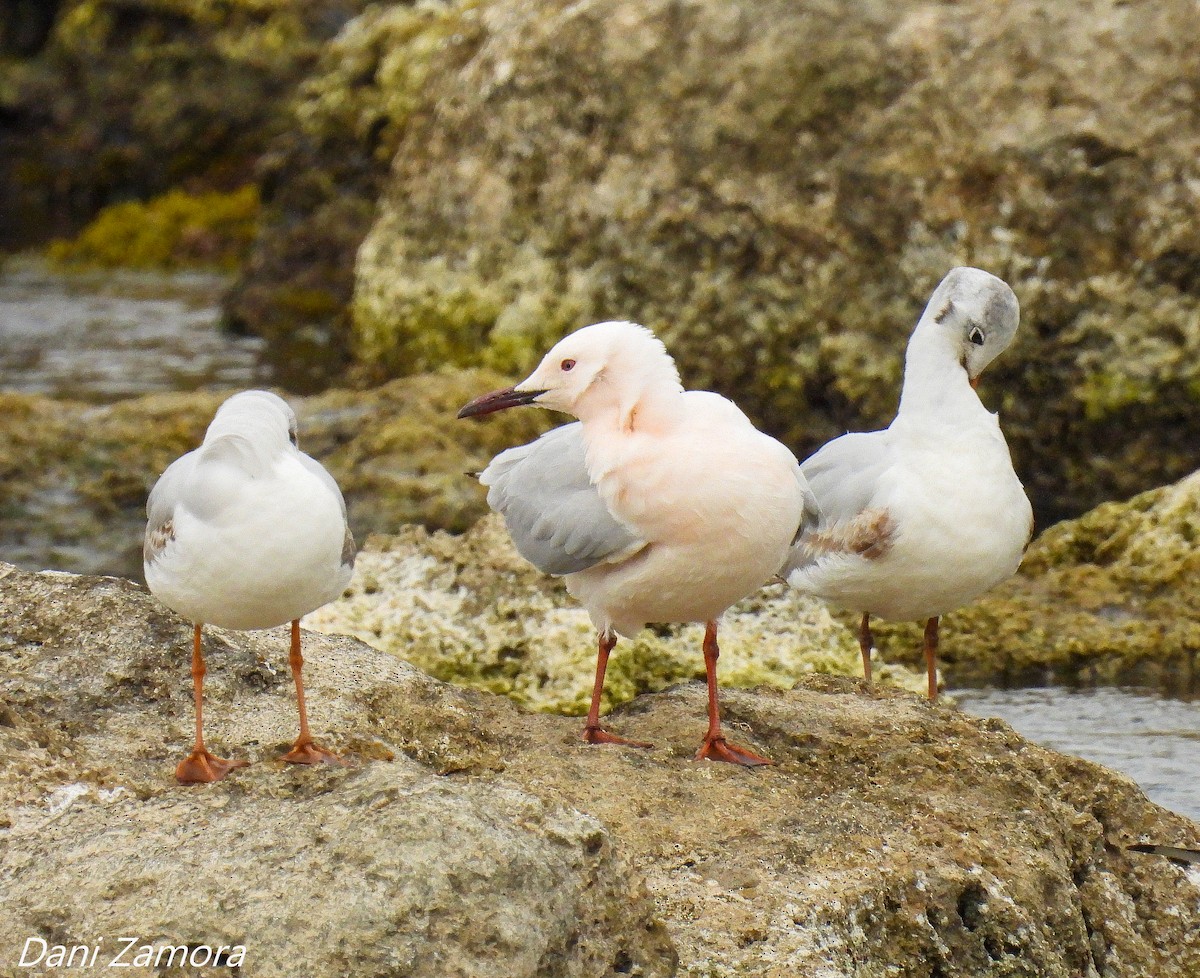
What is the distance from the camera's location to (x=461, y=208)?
1238 centimetres

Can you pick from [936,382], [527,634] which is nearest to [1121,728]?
[936,382]

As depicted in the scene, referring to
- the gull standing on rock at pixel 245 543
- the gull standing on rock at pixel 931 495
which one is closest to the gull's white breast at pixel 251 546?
the gull standing on rock at pixel 245 543

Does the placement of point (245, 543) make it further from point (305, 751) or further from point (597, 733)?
point (597, 733)

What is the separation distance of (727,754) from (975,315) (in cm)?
233

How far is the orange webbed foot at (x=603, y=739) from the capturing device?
512 cm

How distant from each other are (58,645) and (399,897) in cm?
210

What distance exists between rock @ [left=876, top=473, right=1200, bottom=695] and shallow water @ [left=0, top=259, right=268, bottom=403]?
7066 millimetres

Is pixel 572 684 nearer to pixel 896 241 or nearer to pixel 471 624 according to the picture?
pixel 471 624

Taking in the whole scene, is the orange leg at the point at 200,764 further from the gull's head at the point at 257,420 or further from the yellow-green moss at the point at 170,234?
the yellow-green moss at the point at 170,234

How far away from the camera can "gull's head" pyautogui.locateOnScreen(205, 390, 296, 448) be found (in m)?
4.80

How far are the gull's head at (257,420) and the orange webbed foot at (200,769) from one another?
807 millimetres

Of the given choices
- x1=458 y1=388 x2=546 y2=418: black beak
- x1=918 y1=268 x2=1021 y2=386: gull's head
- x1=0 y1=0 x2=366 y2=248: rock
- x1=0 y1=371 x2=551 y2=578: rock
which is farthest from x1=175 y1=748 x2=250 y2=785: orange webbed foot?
x1=0 y1=0 x2=366 y2=248: rock

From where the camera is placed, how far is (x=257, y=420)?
488cm

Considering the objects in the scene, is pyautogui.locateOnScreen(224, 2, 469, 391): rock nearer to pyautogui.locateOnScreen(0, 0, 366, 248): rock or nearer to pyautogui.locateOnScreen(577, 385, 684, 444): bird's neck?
pyautogui.locateOnScreen(0, 0, 366, 248): rock
